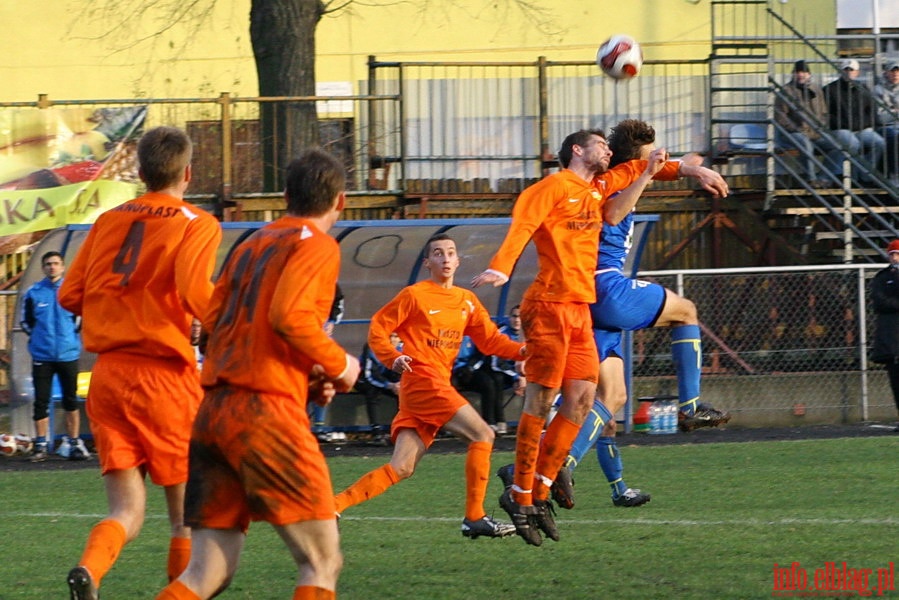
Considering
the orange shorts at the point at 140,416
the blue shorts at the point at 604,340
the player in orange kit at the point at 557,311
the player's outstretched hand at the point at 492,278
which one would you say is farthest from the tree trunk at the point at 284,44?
the orange shorts at the point at 140,416

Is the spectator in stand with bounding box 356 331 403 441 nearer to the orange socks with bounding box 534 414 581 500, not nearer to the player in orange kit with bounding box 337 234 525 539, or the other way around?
the player in orange kit with bounding box 337 234 525 539

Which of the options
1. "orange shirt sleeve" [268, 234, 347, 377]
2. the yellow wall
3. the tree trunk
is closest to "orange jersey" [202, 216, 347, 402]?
"orange shirt sleeve" [268, 234, 347, 377]

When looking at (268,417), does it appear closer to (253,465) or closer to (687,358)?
(253,465)

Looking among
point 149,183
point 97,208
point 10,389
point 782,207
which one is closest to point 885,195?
point 782,207

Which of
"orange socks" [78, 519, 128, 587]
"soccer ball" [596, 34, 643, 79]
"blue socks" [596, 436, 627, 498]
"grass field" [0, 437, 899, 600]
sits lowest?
"grass field" [0, 437, 899, 600]

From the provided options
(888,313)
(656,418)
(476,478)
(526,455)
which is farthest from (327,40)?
(526,455)

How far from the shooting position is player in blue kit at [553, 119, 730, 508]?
7871 millimetres

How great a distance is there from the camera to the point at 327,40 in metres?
24.2

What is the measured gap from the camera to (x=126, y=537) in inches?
209

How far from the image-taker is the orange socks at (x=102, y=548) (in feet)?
16.7

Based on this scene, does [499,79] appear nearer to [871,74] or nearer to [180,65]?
[871,74]

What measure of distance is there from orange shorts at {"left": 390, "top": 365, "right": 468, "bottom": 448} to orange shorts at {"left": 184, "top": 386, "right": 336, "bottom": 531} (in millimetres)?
3452

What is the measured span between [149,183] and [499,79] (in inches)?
570

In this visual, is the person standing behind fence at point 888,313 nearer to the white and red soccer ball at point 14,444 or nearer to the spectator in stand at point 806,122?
the spectator in stand at point 806,122
